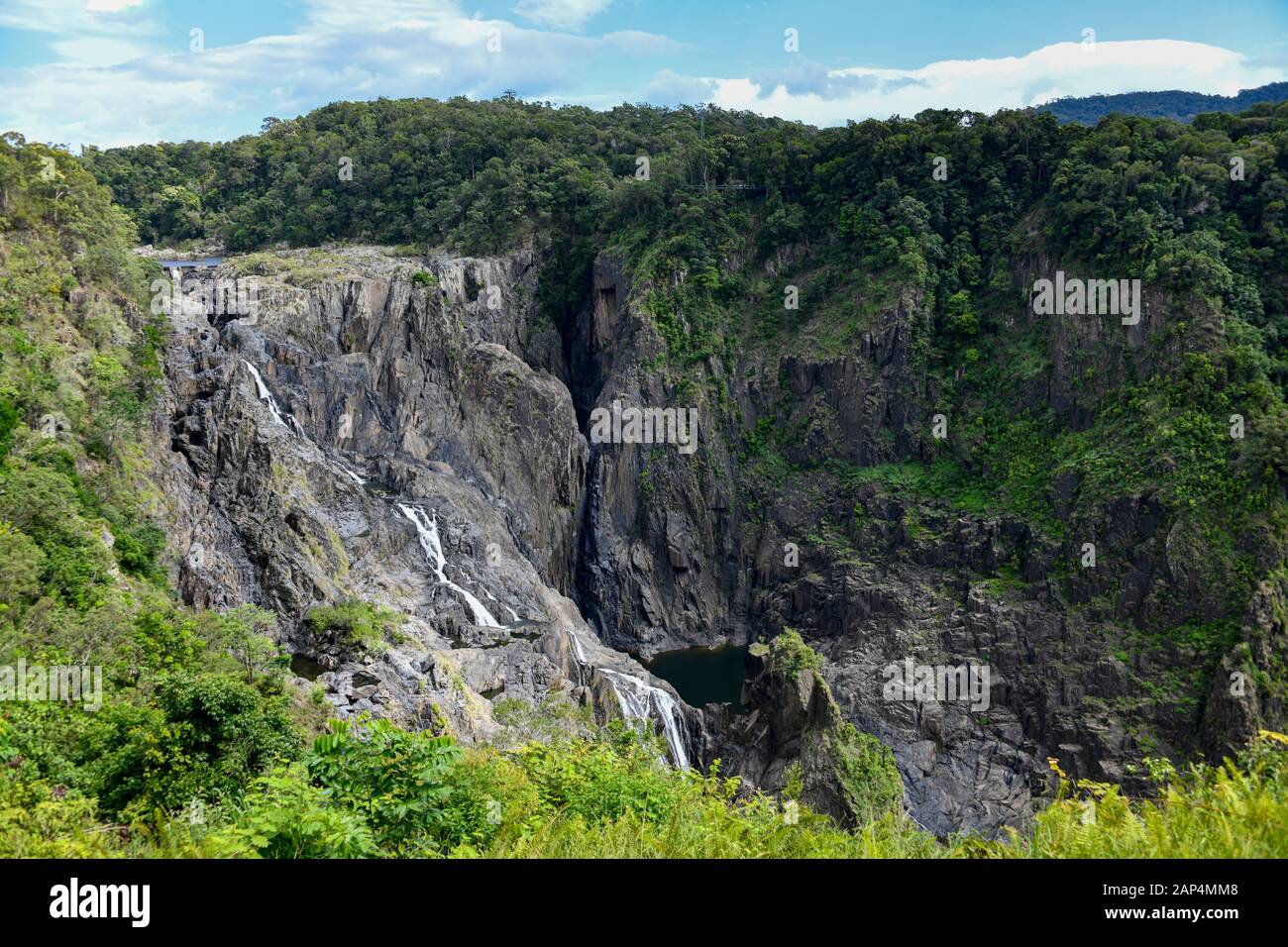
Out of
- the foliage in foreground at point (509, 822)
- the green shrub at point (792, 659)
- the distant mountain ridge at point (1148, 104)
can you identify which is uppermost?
the distant mountain ridge at point (1148, 104)

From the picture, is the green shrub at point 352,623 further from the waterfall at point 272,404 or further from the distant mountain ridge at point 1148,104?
the distant mountain ridge at point 1148,104

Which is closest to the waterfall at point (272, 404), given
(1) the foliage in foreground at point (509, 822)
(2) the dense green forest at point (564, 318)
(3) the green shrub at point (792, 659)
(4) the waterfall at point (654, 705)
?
(2) the dense green forest at point (564, 318)

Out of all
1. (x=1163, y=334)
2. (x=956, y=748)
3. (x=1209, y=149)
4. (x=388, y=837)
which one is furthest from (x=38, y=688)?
(x=1209, y=149)

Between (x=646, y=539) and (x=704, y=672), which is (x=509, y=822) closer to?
(x=704, y=672)

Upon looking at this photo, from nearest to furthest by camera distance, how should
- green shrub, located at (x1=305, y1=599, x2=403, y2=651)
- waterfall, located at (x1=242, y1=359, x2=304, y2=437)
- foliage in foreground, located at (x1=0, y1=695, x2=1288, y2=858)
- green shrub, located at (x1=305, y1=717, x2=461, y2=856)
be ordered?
foliage in foreground, located at (x1=0, y1=695, x2=1288, y2=858), green shrub, located at (x1=305, y1=717, x2=461, y2=856), green shrub, located at (x1=305, y1=599, x2=403, y2=651), waterfall, located at (x1=242, y1=359, x2=304, y2=437)

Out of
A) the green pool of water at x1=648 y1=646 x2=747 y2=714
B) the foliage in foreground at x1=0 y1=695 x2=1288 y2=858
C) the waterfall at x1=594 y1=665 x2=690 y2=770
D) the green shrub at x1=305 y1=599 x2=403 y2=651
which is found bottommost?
the green pool of water at x1=648 y1=646 x2=747 y2=714

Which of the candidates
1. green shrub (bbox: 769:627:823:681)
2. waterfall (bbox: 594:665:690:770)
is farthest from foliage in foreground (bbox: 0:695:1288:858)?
green shrub (bbox: 769:627:823:681)

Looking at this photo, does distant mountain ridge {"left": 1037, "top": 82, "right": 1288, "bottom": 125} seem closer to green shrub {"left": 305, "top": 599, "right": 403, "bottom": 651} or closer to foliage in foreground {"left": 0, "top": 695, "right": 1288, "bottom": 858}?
green shrub {"left": 305, "top": 599, "right": 403, "bottom": 651}
